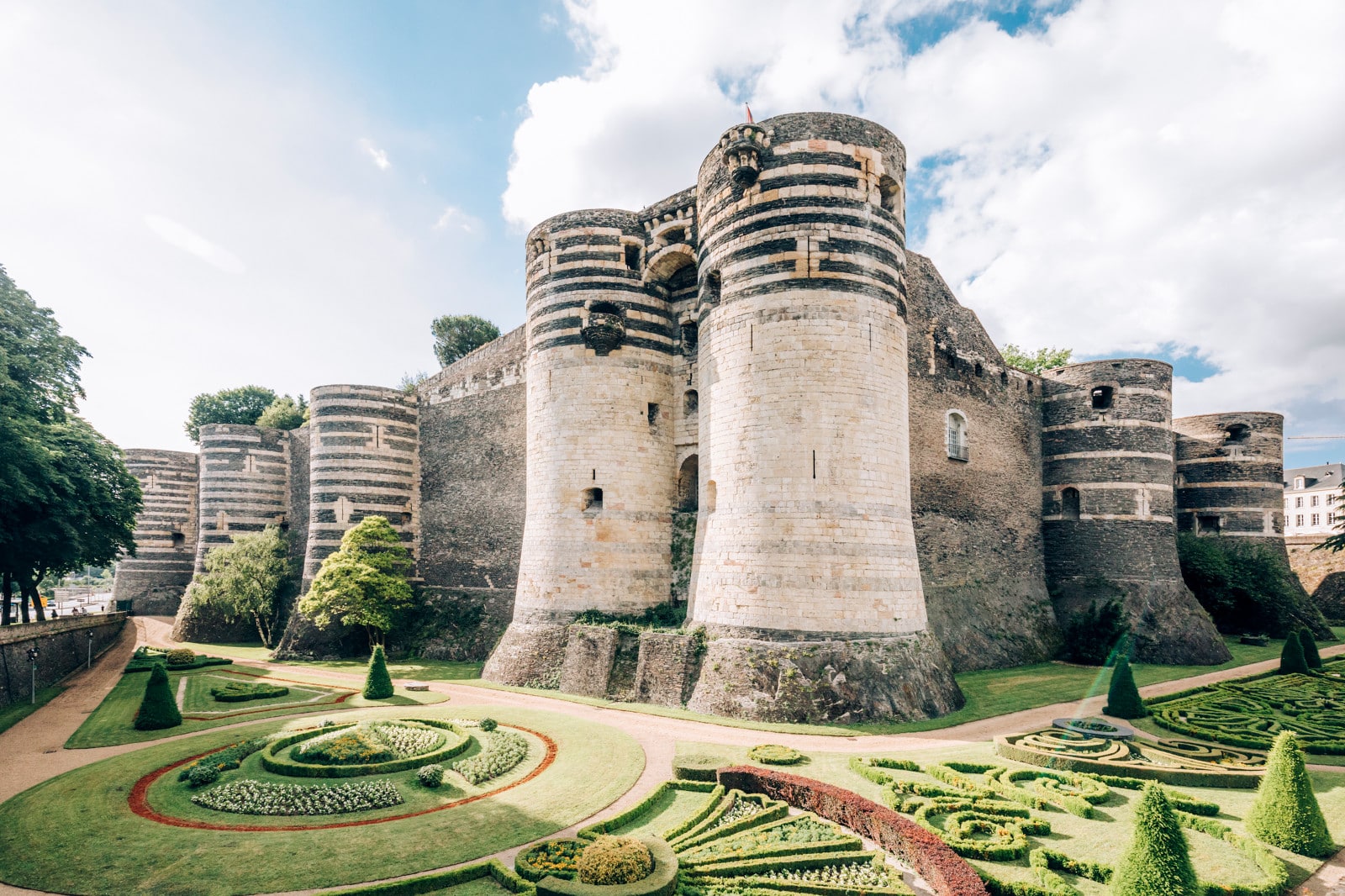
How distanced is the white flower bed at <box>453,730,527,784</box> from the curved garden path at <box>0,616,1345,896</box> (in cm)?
285

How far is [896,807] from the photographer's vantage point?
→ 12609 millimetres

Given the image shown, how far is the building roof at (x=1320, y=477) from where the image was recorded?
3027 inches

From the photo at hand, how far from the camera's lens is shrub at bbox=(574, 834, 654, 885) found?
378 inches

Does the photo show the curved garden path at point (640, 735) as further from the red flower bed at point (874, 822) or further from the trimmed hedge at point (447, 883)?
the red flower bed at point (874, 822)

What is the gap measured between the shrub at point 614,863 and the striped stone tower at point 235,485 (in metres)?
41.9

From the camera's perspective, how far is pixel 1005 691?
23.3 m

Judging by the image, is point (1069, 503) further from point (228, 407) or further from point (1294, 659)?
point (228, 407)

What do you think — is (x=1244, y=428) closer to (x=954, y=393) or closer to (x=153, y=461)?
(x=954, y=393)

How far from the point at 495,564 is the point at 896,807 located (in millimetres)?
24978

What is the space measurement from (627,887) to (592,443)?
18063 millimetres

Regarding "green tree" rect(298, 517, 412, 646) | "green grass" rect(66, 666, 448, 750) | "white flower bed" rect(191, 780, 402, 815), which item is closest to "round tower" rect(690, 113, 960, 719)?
"white flower bed" rect(191, 780, 402, 815)

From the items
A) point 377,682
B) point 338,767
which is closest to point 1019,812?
point 338,767

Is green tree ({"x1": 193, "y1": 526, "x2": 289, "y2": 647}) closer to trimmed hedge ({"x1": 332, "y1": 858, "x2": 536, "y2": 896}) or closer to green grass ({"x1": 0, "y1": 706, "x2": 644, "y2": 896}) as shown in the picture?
green grass ({"x1": 0, "y1": 706, "x2": 644, "y2": 896})

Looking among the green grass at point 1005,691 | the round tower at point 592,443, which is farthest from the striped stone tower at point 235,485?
the round tower at point 592,443
